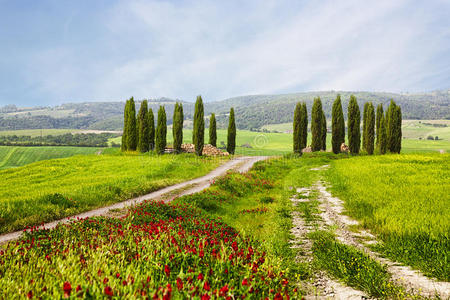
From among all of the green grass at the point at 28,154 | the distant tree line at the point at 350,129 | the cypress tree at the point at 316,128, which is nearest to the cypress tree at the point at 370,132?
the distant tree line at the point at 350,129

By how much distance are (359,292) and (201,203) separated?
29.6 ft

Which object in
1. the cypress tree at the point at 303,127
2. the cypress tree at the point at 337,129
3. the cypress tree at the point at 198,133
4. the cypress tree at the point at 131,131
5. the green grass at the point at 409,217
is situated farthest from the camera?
the cypress tree at the point at 303,127

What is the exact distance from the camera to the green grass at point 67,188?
10.1 m

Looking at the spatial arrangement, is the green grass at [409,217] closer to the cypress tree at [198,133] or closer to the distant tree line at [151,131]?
the cypress tree at [198,133]

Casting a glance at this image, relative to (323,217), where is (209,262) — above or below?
above

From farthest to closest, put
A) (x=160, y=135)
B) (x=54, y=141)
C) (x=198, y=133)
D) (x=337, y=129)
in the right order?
(x=54, y=141), (x=337, y=129), (x=198, y=133), (x=160, y=135)

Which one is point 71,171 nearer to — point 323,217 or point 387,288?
point 323,217

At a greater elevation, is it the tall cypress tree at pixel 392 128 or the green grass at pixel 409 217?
the tall cypress tree at pixel 392 128

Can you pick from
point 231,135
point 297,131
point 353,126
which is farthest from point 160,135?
point 353,126

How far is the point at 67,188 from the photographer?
1580 centimetres

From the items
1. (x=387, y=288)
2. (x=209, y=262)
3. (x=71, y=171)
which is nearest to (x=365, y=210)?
(x=387, y=288)

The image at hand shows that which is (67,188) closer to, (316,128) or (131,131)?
(131,131)

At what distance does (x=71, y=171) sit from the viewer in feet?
83.2

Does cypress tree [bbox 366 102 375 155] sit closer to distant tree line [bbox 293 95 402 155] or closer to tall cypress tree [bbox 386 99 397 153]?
distant tree line [bbox 293 95 402 155]
